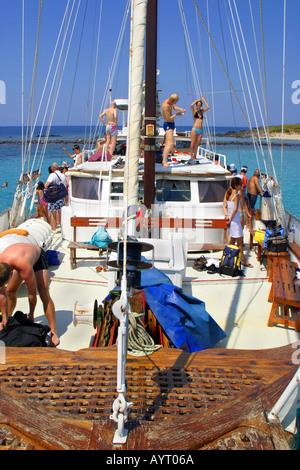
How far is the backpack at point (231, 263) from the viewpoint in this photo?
272 inches

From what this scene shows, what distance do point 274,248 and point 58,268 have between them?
3912 mm

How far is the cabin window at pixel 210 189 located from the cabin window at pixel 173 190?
0.26m

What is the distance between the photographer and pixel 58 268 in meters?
7.39

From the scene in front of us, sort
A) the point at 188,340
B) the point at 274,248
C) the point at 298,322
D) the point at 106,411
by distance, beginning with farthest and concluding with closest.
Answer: the point at 274,248, the point at 298,322, the point at 188,340, the point at 106,411

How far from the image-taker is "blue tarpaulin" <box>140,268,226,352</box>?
13.1 feet

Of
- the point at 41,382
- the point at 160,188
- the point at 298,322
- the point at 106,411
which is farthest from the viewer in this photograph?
the point at 160,188

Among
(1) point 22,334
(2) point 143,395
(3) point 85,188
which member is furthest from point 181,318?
(3) point 85,188

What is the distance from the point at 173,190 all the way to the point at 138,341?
5627 mm

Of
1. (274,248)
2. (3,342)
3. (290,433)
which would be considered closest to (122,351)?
(290,433)

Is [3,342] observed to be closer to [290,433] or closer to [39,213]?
[290,433]

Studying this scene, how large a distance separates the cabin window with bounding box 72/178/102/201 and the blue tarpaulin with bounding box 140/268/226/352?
4.53 metres

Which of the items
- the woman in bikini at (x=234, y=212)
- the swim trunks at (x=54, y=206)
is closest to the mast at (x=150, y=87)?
the woman in bikini at (x=234, y=212)

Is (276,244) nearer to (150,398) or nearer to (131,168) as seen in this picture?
(131,168)

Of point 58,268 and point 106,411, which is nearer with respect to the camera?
point 106,411
